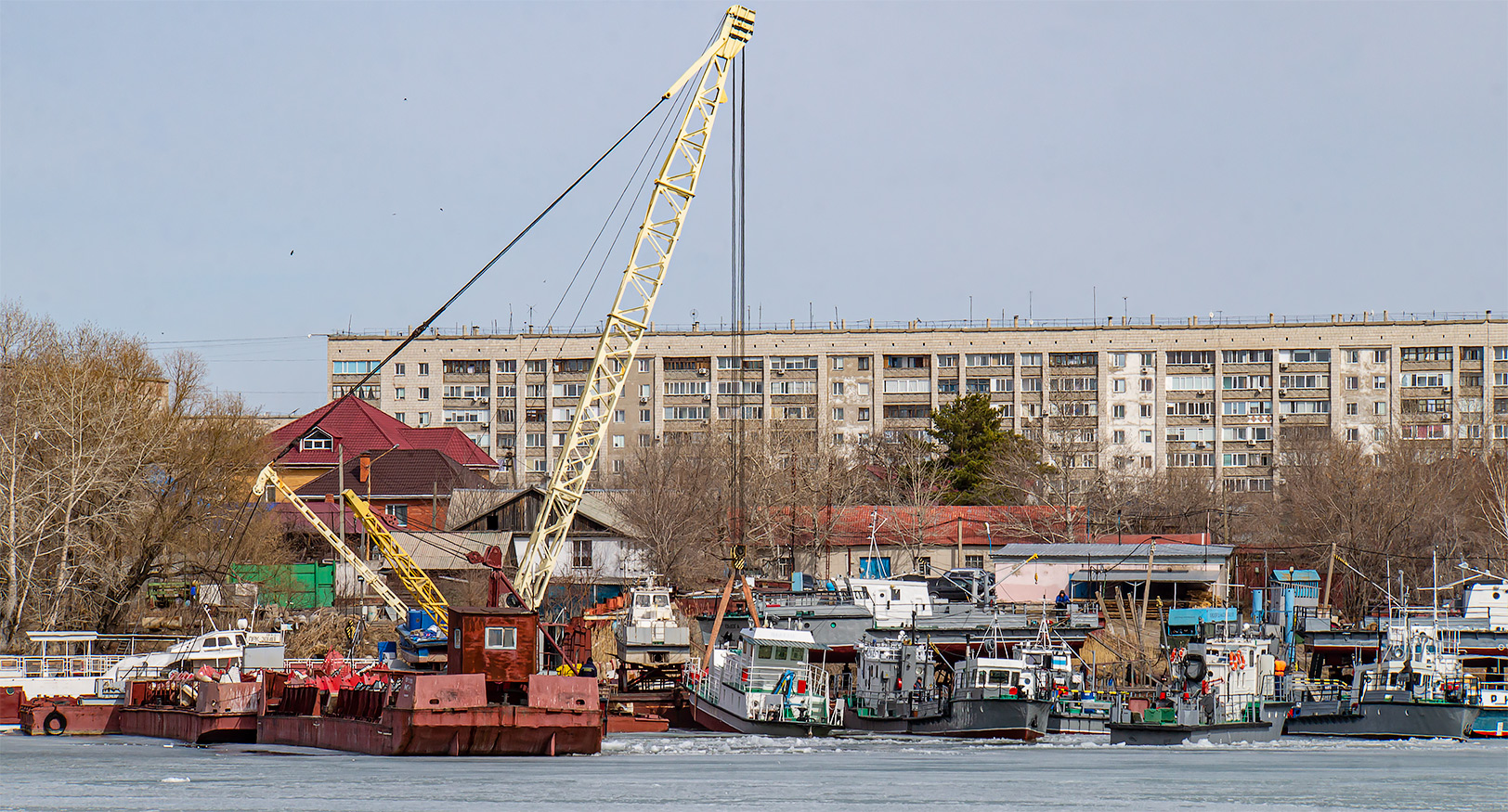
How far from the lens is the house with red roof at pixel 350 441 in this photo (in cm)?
11369

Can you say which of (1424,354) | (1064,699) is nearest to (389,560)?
(1064,699)

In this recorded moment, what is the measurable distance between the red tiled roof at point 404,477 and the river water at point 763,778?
188 feet

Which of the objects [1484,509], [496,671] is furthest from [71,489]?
[1484,509]

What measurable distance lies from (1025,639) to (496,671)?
2384 cm

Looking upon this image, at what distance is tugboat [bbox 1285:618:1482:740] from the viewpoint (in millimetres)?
49219

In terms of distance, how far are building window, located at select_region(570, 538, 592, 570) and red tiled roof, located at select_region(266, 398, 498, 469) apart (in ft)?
94.5

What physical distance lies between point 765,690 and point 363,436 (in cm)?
7543

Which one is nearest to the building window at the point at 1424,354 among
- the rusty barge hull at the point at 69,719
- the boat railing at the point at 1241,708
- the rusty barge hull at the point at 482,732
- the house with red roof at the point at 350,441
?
the house with red roof at the point at 350,441

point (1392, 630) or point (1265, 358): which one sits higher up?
point (1265, 358)

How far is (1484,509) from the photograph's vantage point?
88.2 metres

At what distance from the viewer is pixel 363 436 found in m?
119

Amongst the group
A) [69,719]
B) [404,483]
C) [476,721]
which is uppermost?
[404,483]

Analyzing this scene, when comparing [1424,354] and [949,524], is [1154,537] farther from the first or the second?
[1424,354]

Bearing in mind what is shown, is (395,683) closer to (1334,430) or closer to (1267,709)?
(1267,709)
